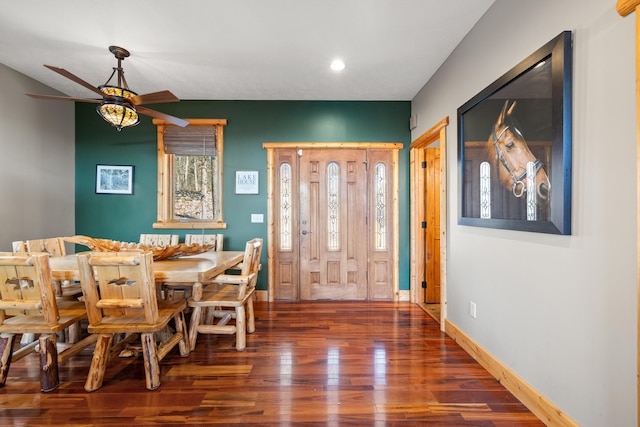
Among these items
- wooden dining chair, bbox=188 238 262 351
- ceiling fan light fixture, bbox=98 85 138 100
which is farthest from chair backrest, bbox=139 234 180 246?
ceiling fan light fixture, bbox=98 85 138 100

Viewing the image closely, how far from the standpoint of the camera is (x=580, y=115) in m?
1.52

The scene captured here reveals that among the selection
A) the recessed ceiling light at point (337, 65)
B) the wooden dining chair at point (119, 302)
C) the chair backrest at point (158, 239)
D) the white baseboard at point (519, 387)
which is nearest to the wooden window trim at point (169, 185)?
the chair backrest at point (158, 239)

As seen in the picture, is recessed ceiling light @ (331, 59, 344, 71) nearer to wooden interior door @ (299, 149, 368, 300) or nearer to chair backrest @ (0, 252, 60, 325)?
wooden interior door @ (299, 149, 368, 300)

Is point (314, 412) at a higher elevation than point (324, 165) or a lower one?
lower

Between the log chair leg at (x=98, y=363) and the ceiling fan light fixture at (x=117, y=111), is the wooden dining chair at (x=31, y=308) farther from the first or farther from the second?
the ceiling fan light fixture at (x=117, y=111)

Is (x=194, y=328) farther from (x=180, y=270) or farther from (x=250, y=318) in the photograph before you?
(x=180, y=270)

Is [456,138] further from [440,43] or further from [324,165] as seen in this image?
[324,165]

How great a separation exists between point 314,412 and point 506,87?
7.80 feet

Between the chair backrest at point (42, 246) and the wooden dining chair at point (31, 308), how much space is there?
833 mm

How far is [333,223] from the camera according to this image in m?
4.25

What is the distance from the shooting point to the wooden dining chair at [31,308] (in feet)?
6.26

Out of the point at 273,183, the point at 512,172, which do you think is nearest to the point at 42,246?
the point at 273,183

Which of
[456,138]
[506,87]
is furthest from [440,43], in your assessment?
[506,87]

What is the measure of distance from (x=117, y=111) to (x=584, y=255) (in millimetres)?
3331
